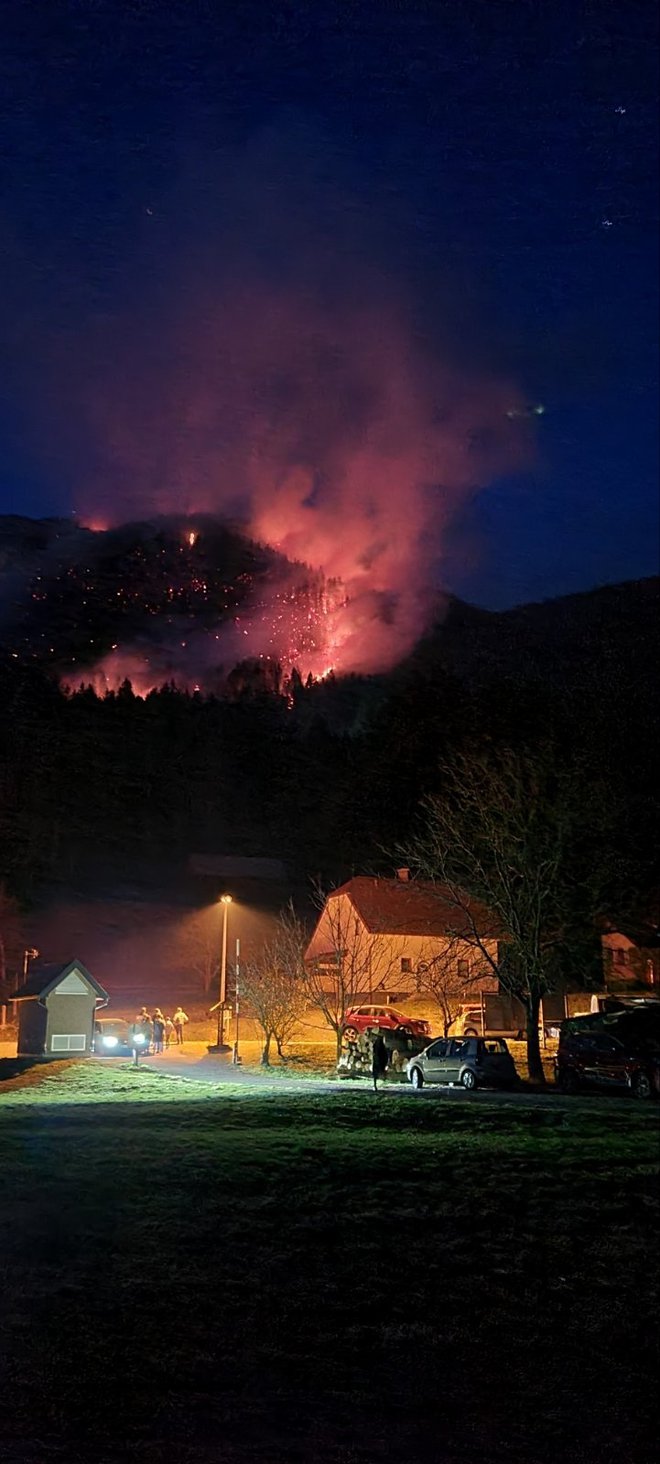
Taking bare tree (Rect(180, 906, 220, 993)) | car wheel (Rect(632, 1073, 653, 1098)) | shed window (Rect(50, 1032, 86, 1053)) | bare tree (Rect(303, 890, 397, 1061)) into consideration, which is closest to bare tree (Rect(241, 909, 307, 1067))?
bare tree (Rect(303, 890, 397, 1061))

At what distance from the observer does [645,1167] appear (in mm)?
15820

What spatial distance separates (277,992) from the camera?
121ft

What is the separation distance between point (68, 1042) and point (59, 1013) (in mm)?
1271

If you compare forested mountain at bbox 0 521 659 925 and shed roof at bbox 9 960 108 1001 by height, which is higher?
forested mountain at bbox 0 521 659 925

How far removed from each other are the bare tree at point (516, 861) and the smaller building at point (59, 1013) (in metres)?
14.7

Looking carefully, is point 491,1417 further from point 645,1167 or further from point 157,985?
point 157,985

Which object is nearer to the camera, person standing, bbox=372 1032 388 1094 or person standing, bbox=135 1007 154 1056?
person standing, bbox=372 1032 388 1094

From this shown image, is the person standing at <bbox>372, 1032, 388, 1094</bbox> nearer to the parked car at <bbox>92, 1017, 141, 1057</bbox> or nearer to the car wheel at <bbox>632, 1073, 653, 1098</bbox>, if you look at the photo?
the car wheel at <bbox>632, 1073, 653, 1098</bbox>

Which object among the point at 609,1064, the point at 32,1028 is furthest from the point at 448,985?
the point at 609,1064

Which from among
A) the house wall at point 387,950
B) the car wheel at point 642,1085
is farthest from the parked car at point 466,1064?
the house wall at point 387,950

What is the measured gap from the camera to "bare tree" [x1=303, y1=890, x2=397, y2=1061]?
126ft

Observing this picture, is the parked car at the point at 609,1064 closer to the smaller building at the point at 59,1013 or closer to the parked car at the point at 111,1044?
the parked car at the point at 111,1044

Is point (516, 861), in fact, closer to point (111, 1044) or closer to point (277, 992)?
point (277, 992)

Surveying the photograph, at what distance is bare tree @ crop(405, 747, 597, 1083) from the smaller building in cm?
1467
